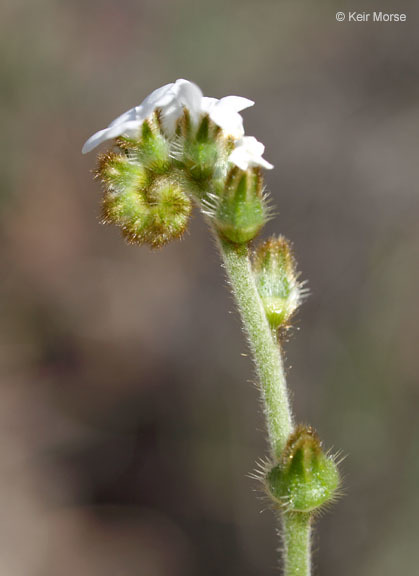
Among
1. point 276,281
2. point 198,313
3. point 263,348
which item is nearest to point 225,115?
point 276,281

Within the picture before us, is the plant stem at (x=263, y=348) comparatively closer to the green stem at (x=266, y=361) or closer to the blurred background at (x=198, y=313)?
the green stem at (x=266, y=361)

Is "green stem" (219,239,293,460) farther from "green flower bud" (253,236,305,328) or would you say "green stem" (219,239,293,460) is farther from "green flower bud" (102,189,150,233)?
"green flower bud" (102,189,150,233)

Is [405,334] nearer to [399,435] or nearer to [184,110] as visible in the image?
[399,435]

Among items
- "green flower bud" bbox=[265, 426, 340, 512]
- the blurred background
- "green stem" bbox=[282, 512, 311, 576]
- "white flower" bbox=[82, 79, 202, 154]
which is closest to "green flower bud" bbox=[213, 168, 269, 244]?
"white flower" bbox=[82, 79, 202, 154]

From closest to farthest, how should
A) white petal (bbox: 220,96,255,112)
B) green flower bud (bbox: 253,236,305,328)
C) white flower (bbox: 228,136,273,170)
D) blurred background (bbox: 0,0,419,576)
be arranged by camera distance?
white flower (bbox: 228,136,273,170)
white petal (bbox: 220,96,255,112)
green flower bud (bbox: 253,236,305,328)
blurred background (bbox: 0,0,419,576)

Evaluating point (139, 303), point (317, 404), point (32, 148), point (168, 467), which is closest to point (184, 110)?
point (317, 404)

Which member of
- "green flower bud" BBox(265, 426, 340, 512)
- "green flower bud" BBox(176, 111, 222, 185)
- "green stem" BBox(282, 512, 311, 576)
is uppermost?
"green flower bud" BBox(176, 111, 222, 185)

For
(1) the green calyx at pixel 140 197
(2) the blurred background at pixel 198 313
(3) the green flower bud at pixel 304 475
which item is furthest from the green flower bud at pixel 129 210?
(2) the blurred background at pixel 198 313
